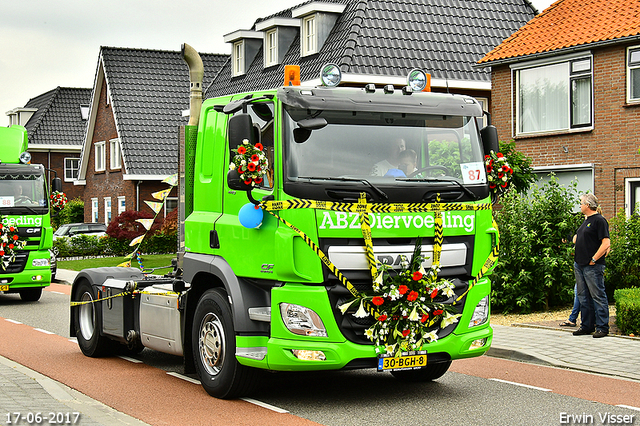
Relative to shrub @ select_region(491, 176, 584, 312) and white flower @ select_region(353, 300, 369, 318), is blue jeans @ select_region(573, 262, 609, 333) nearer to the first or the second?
shrub @ select_region(491, 176, 584, 312)

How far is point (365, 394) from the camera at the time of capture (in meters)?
8.21

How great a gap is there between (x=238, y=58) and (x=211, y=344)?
2730 cm

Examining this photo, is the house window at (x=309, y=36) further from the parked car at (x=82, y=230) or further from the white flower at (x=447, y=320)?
the white flower at (x=447, y=320)

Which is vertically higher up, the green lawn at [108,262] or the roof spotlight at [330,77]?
the roof spotlight at [330,77]

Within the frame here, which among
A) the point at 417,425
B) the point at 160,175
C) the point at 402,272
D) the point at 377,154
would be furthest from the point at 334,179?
the point at 160,175

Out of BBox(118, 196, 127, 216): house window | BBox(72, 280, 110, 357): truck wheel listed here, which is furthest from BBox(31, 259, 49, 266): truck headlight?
BBox(118, 196, 127, 216): house window

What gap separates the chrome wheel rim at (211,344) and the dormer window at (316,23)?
70.1ft

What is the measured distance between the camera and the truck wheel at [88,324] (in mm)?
10562

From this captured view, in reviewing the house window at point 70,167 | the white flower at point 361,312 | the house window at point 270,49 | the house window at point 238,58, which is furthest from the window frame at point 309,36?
the house window at point 70,167

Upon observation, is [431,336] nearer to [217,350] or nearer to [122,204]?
[217,350]

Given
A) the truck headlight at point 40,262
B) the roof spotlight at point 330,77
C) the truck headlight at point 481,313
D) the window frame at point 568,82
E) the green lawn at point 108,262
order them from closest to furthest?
1. the truck headlight at point 481,313
2. the roof spotlight at point 330,77
3. the truck headlight at point 40,262
4. the window frame at point 568,82
5. the green lawn at point 108,262

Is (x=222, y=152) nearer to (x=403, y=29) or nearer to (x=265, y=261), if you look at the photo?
(x=265, y=261)

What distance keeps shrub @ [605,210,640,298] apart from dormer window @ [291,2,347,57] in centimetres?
1574

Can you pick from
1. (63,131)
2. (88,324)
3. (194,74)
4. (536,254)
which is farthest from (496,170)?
(63,131)
